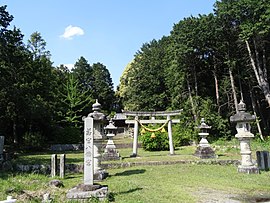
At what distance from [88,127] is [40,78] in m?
22.2

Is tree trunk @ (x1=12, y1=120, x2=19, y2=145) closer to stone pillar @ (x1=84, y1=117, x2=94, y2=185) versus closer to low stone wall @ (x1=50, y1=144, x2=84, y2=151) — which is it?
low stone wall @ (x1=50, y1=144, x2=84, y2=151)

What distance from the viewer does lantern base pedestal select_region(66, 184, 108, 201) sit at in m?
6.76

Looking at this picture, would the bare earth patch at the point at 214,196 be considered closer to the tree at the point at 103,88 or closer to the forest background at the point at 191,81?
the forest background at the point at 191,81

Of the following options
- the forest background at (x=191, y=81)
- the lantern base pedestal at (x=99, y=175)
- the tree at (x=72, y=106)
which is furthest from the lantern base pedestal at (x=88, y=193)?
the tree at (x=72, y=106)

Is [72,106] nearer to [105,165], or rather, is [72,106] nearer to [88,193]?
[105,165]

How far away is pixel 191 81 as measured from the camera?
31188 millimetres

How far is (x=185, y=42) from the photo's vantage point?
28.8 m

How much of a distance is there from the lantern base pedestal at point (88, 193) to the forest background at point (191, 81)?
15920 mm

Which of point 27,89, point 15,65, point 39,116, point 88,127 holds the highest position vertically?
point 15,65

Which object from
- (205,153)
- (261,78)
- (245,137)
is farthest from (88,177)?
(261,78)

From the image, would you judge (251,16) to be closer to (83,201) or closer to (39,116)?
(39,116)

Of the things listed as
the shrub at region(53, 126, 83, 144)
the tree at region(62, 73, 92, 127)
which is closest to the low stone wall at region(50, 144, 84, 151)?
the shrub at region(53, 126, 83, 144)

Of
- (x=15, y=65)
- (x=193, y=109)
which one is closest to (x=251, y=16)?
(x=193, y=109)

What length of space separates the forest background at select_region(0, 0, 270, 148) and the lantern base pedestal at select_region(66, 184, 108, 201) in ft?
52.2
